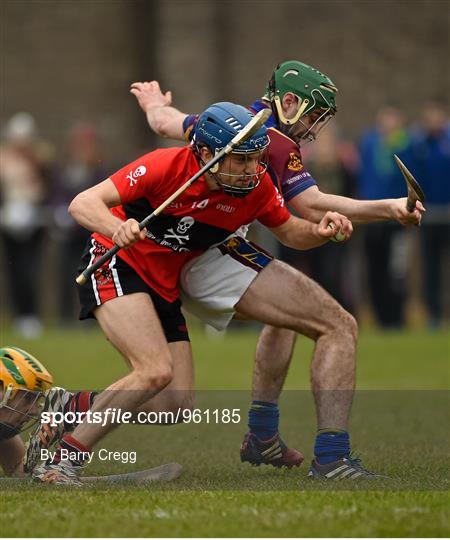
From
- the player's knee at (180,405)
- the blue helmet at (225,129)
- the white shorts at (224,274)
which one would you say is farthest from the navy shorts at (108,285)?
the blue helmet at (225,129)

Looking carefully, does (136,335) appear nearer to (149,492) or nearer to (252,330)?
(149,492)

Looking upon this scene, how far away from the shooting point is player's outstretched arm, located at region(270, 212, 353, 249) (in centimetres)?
748

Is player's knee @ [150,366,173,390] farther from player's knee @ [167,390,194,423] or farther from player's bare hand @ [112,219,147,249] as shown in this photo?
player's bare hand @ [112,219,147,249]

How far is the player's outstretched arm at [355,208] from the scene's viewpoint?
759cm

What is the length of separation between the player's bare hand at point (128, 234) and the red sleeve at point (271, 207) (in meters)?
0.85

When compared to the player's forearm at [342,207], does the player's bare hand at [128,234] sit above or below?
above

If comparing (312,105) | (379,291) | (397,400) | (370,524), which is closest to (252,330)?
(379,291)

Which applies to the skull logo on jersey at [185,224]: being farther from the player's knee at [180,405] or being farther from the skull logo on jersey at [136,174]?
the player's knee at [180,405]

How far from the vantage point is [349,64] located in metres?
22.0

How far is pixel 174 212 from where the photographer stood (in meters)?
7.58

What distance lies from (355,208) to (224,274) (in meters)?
0.78

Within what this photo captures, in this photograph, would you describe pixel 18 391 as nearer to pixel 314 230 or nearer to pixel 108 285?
pixel 108 285

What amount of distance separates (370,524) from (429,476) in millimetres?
1552

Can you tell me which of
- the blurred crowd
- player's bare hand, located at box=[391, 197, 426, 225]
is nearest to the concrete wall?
the blurred crowd
